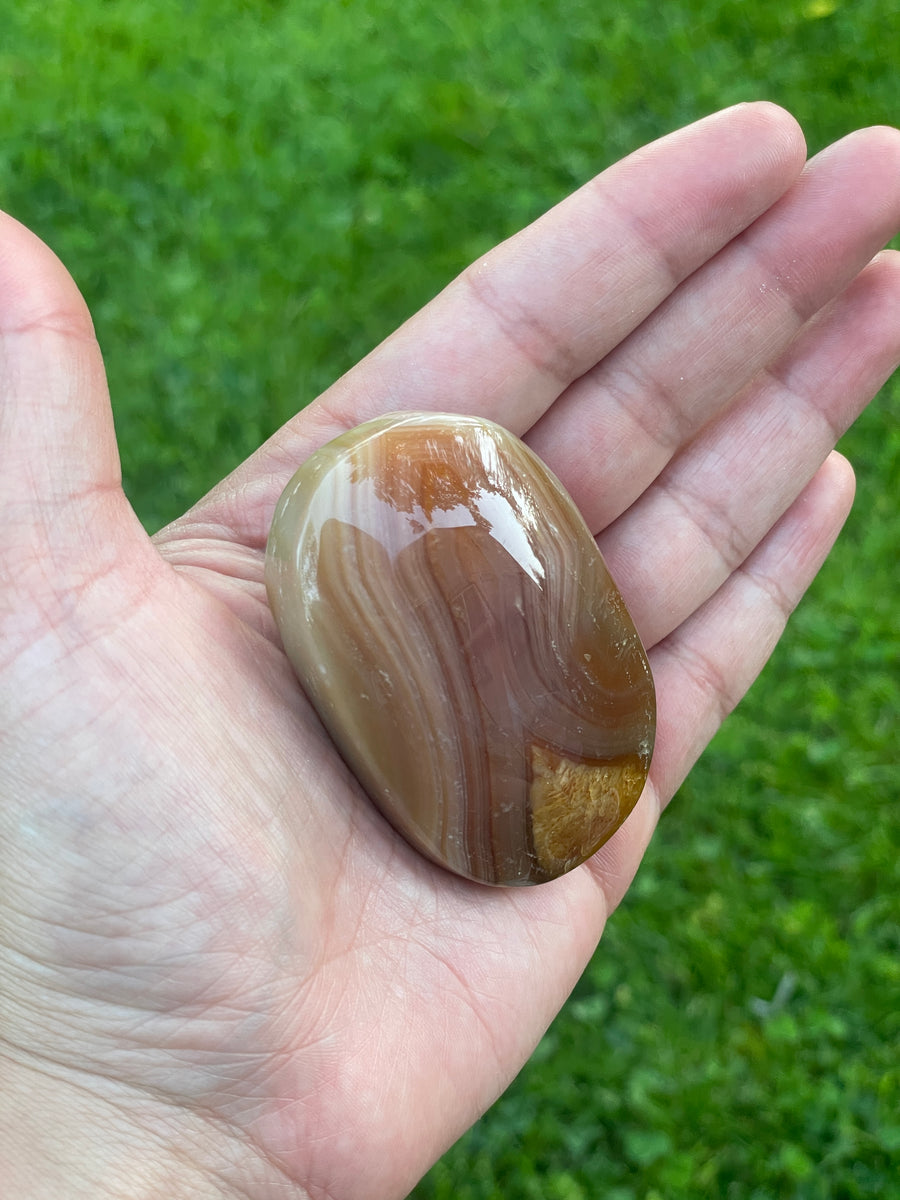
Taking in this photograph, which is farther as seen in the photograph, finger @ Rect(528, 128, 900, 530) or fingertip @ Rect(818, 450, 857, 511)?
fingertip @ Rect(818, 450, 857, 511)

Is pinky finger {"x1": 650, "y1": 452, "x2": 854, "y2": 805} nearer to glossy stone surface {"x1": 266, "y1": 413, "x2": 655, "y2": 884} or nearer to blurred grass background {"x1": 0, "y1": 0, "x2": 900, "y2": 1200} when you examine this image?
glossy stone surface {"x1": 266, "y1": 413, "x2": 655, "y2": 884}

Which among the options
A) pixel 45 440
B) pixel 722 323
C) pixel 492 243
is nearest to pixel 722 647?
pixel 722 323

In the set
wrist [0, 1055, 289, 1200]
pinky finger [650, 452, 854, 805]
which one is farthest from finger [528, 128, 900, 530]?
wrist [0, 1055, 289, 1200]

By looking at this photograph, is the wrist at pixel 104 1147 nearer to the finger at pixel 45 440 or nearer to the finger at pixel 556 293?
the finger at pixel 45 440

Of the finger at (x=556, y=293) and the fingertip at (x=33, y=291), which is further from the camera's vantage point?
the finger at (x=556, y=293)

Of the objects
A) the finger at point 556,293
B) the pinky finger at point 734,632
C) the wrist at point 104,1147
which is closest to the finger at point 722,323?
the finger at point 556,293

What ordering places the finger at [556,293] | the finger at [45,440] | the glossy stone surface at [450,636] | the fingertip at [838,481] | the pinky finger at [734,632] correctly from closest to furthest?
the finger at [45,440] → the glossy stone surface at [450,636] → the finger at [556,293] → the pinky finger at [734,632] → the fingertip at [838,481]

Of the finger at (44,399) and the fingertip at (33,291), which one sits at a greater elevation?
the fingertip at (33,291)

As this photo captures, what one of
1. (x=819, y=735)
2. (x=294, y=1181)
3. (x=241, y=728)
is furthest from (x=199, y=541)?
(x=819, y=735)
